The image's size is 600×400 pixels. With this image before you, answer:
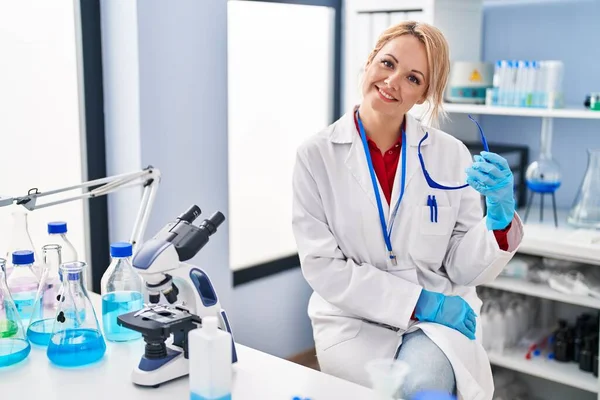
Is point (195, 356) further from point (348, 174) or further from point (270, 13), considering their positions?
point (270, 13)

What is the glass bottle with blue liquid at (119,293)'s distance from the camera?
5.28 ft

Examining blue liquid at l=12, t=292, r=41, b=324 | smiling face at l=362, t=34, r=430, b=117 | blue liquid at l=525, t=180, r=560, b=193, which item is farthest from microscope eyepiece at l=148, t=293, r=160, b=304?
blue liquid at l=525, t=180, r=560, b=193

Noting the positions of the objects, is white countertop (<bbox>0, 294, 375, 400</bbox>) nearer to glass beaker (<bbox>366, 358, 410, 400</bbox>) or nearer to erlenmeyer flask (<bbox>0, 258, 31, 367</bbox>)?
erlenmeyer flask (<bbox>0, 258, 31, 367</bbox>)

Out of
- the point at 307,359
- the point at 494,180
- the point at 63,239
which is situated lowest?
the point at 307,359

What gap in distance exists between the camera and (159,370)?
1.40 metres

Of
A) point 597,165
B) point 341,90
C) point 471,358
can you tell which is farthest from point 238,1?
point 471,358

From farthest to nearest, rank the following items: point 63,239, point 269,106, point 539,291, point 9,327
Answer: point 269,106 < point 539,291 < point 63,239 < point 9,327

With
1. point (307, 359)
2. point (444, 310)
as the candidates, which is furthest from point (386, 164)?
point (307, 359)

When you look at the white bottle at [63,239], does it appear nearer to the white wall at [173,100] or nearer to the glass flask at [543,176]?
the white wall at [173,100]

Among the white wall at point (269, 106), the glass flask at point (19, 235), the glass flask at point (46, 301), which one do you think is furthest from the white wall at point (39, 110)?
the white wall at point (269, 106)

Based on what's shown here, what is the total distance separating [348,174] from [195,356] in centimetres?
86

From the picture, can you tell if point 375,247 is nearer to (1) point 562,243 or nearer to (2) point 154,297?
(2) point 154,297

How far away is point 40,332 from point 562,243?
1.70 meters

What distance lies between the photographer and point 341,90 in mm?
3316
